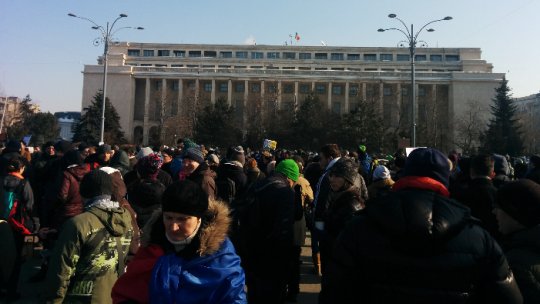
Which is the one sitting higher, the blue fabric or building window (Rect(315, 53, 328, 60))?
building window (Rect(315, 53, 328, 60))

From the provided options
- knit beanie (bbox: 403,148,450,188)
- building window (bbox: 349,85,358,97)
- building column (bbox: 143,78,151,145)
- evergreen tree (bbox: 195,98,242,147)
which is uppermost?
building window (bbox: 349,85,358,97)

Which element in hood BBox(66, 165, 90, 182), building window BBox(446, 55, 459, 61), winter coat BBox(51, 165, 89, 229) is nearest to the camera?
winter coat BBox(51, 165, 89, 229)

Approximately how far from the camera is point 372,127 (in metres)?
43.9

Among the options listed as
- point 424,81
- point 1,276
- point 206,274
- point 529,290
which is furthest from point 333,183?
point 424,81

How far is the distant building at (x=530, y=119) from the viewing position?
5862 cm

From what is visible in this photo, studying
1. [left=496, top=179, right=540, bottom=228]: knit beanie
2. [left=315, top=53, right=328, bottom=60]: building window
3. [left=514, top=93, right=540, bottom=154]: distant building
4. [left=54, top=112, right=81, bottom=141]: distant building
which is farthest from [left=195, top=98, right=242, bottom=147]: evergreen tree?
[left=496, top=179, right=540, bottom=228]: knit beanie

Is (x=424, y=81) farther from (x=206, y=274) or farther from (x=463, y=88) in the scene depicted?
(x=206, y=274)

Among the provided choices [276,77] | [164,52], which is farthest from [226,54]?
[276,77]

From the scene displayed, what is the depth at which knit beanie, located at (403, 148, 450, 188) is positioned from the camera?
224 centimetres

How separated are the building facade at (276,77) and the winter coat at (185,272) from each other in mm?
62952

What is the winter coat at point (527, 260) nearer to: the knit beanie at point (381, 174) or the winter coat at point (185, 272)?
the winter coat at point (185, 272)

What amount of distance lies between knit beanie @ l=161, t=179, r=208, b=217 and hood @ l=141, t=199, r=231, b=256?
0.06 metres

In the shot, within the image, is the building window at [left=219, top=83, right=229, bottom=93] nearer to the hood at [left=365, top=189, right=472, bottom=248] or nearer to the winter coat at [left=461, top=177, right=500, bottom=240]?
the winter coat at [left=461, top=177, right=500, bottom=240]

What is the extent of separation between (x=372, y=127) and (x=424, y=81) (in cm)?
3461
